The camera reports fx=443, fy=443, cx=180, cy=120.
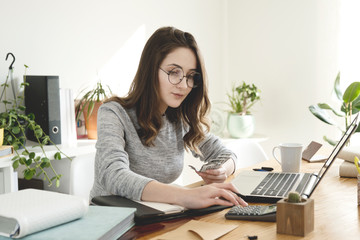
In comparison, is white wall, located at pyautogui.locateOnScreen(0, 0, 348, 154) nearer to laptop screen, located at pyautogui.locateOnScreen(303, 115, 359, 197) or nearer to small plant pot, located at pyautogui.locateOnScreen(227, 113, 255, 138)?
small plant pot, located at pyautogui.locateOnScreen(227, 113, 255, 138)

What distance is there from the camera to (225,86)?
396 centimetres

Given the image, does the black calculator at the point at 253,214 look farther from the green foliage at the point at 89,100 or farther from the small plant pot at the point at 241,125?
the small plant pot at the point at 241,125

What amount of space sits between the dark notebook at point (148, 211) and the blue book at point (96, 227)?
0.11ft

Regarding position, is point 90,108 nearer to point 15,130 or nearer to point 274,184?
point 15,130

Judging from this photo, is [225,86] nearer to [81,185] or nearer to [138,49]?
[138,49]

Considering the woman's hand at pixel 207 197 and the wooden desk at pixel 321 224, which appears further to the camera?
the woman's hand at pixel 207 197

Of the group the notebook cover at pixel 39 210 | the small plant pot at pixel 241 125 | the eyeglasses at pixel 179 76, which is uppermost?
the eyeglasses at pixel 179 76

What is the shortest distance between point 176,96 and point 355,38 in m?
2.19

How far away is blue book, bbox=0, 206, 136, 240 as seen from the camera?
90cm

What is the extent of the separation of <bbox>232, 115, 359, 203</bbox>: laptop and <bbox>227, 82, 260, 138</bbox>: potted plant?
1.90 meters

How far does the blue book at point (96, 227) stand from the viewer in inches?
35.4

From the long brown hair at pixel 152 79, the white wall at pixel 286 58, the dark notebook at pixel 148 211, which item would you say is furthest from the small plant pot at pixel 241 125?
the dark notebook at pixel 148 211

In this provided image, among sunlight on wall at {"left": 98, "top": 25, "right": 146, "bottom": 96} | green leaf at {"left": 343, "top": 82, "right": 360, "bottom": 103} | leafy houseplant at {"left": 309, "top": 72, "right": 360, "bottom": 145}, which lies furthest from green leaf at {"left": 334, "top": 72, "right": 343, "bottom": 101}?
sunlight on wall at {"left": 98, "top": 25, "right": 146, "bottom": 96}

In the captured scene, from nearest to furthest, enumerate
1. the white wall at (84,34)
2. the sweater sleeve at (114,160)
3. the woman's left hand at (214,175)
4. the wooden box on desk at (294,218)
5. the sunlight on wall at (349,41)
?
the wooden box on desk at (294,218), the sweater sleeve at (114,160), the woman's left hand at (214,175), the white wall at (84,34), the sunlight on wall at (349,41)
